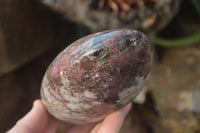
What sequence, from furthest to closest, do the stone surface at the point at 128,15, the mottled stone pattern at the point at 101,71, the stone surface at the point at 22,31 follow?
the stone surface at the point at 22,31
the stone surface at the point at 128,15
the mottled stone pattern at the point at 101,71

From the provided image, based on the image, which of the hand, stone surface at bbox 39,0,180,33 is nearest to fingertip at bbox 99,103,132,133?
the hand

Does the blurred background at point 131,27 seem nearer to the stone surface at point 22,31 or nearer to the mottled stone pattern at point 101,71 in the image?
the stone surface at point 22,31

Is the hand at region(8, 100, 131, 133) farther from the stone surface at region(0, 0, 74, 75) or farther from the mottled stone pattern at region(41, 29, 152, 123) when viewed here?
the stone surface at region(0, 0, 74, 75)

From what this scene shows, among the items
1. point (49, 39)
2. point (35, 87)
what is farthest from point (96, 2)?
point (35, 87)

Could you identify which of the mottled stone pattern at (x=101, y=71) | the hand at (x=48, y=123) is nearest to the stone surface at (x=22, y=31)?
the hand at (x=48, y=123)

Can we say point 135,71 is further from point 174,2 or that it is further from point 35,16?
point 35,16
